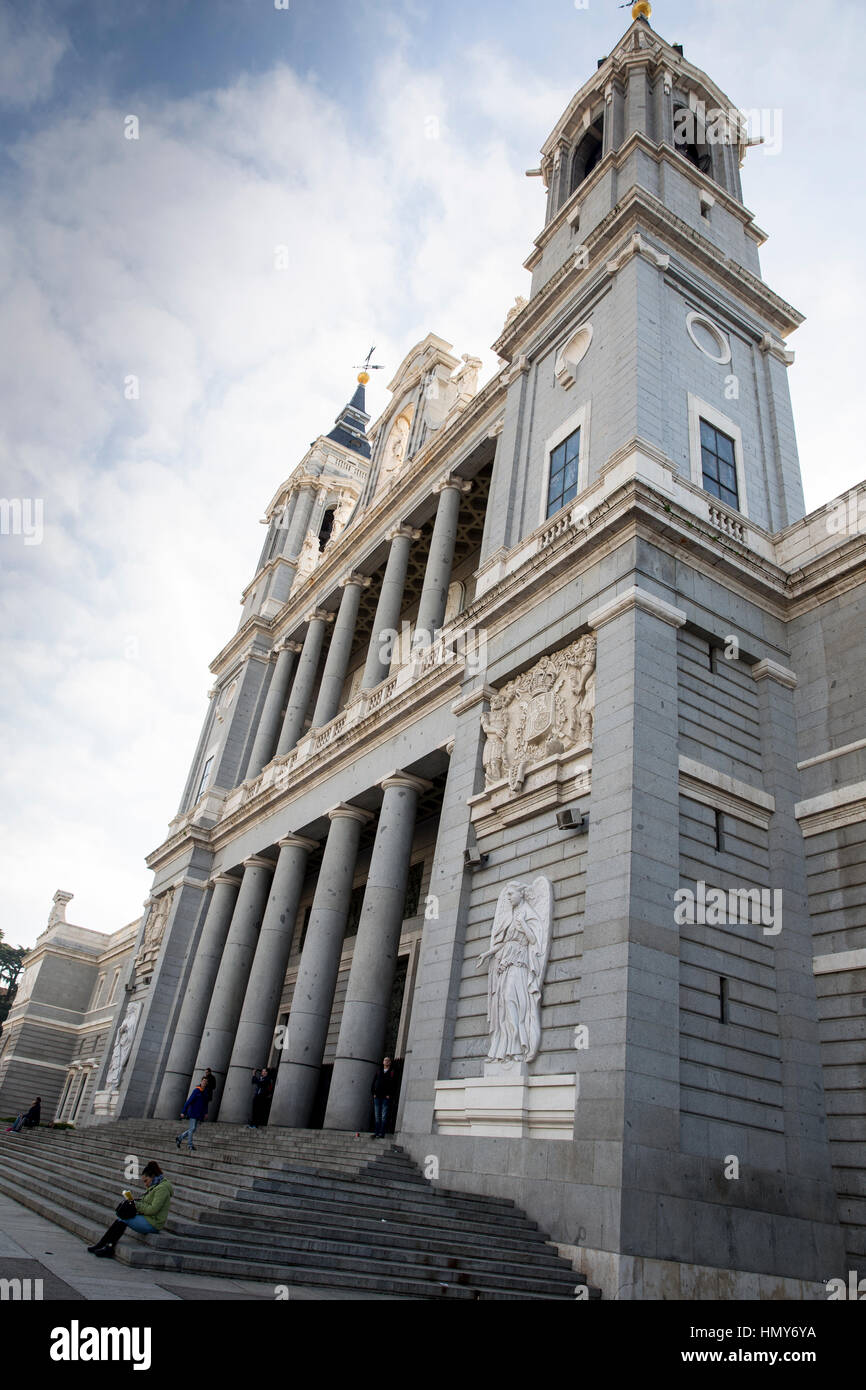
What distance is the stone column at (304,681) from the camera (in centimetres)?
3272

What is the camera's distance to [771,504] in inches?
800

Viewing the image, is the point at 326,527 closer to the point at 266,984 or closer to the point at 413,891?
the point at 413,891

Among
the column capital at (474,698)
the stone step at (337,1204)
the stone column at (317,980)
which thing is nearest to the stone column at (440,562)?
the column capital at (474,698)

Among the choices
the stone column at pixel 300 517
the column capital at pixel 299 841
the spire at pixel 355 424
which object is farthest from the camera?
the spire at pixel 355 424

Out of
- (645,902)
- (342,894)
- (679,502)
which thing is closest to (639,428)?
(679,502)

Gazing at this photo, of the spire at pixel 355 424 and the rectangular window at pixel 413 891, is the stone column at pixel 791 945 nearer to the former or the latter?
the rectangular window at pixel 413 891

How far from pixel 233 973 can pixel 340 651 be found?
36.3 feet

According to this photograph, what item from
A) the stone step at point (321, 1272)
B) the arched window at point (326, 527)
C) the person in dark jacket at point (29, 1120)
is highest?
the arched window at point (326, 527)

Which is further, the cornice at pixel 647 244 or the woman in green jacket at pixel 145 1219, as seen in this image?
the cornice at pixel 647 244

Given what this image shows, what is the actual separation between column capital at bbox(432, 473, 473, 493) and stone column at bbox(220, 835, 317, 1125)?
38.1 ft

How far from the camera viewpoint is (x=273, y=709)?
36.3 metres

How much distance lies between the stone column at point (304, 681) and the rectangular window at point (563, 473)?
15.1m

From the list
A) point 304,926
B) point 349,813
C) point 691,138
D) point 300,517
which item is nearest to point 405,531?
point 349,813
